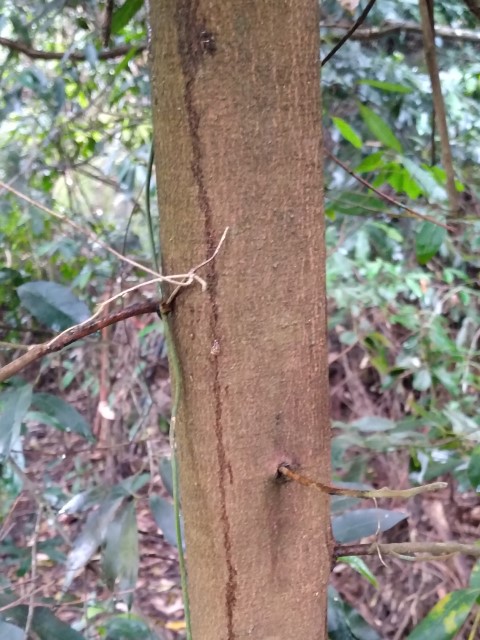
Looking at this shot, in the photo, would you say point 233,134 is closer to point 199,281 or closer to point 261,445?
point 199,281

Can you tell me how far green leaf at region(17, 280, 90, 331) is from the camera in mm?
727

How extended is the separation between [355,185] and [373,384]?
84cm

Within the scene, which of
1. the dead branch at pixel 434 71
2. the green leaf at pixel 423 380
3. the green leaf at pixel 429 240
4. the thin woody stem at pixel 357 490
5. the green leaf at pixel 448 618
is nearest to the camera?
the thin woody stem at pixel 357 490

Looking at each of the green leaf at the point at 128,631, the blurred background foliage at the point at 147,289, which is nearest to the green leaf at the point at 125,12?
the blurred background foliage at the point at 147,289

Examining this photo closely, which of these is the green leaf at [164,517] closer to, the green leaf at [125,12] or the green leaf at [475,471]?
the green leaf at [475,471]

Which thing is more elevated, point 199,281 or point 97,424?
point 199,281

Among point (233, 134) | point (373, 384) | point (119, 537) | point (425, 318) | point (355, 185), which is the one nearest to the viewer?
point (233, 134)

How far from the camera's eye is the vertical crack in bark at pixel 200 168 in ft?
1.21

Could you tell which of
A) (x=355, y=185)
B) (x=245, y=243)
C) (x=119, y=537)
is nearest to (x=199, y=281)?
(x=245, y=243)

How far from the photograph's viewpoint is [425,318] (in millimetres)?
1765

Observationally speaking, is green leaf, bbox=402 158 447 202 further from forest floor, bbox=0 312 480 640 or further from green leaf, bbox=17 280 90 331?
forest floor, bbox=0 312 480 640

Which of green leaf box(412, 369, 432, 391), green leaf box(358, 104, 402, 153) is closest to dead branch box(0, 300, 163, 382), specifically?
green leaf box(358, 104, 402, 153)

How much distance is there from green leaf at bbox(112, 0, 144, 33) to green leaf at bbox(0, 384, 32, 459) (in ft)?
1.58

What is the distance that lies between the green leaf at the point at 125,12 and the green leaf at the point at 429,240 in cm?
52
